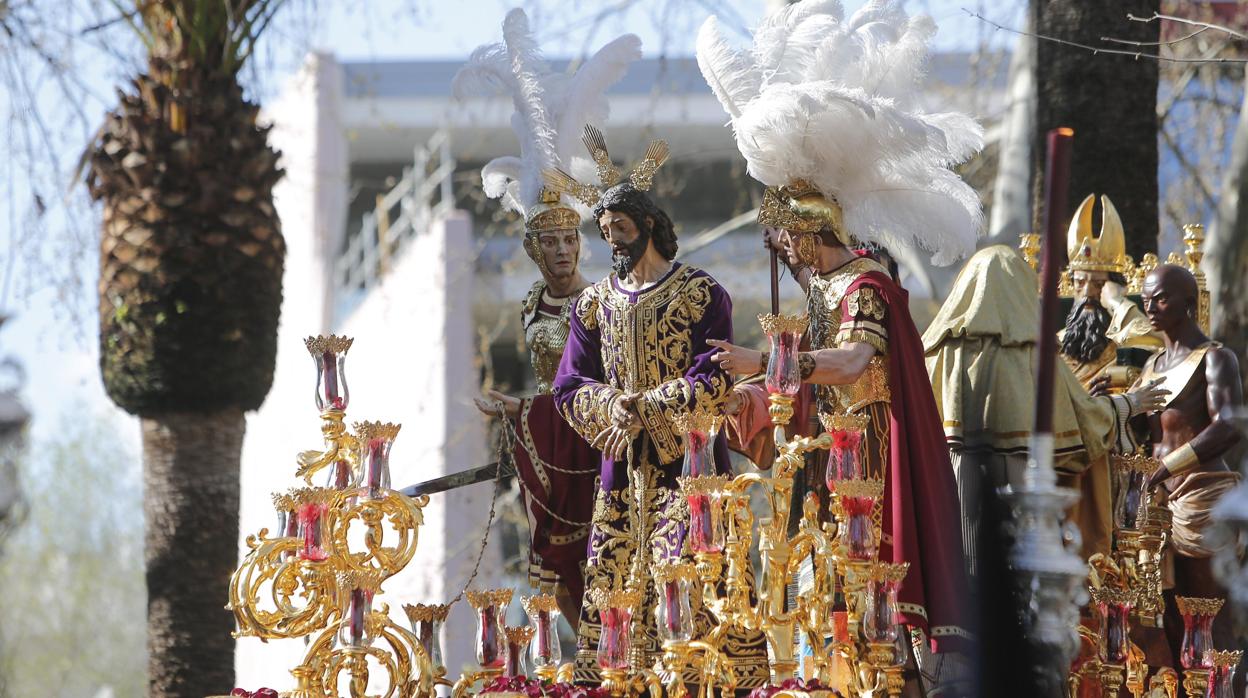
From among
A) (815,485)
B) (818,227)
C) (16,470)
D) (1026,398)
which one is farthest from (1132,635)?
(16,470)

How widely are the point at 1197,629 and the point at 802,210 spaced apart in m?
2.06

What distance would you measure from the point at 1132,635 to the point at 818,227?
2102 mm

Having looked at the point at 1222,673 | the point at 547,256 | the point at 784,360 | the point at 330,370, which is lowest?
the point at 1222,673

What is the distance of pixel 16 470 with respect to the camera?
4.72 m

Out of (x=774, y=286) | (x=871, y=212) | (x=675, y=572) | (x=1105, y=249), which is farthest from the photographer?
(x=1105, y=249)

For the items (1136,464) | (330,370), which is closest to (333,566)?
(330,370)

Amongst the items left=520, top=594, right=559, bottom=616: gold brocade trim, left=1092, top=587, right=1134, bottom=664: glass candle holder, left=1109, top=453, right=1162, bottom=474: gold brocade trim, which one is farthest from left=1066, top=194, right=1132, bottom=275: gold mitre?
left=520, top=594, right=559, bottom=616: gold brocade trim

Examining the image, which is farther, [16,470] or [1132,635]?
[1132,635]

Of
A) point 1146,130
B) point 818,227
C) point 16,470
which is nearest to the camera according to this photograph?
point 16,470

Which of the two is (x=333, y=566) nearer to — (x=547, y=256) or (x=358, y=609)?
(x=358, y=609)

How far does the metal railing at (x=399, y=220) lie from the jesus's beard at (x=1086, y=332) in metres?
8.39

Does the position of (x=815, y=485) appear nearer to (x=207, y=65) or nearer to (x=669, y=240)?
(x=669, y=240)

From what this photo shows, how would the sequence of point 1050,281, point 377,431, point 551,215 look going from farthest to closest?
point 551,215 < point 377,431 < point 1050,281

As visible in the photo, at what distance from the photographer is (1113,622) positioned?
7098 millimetres
